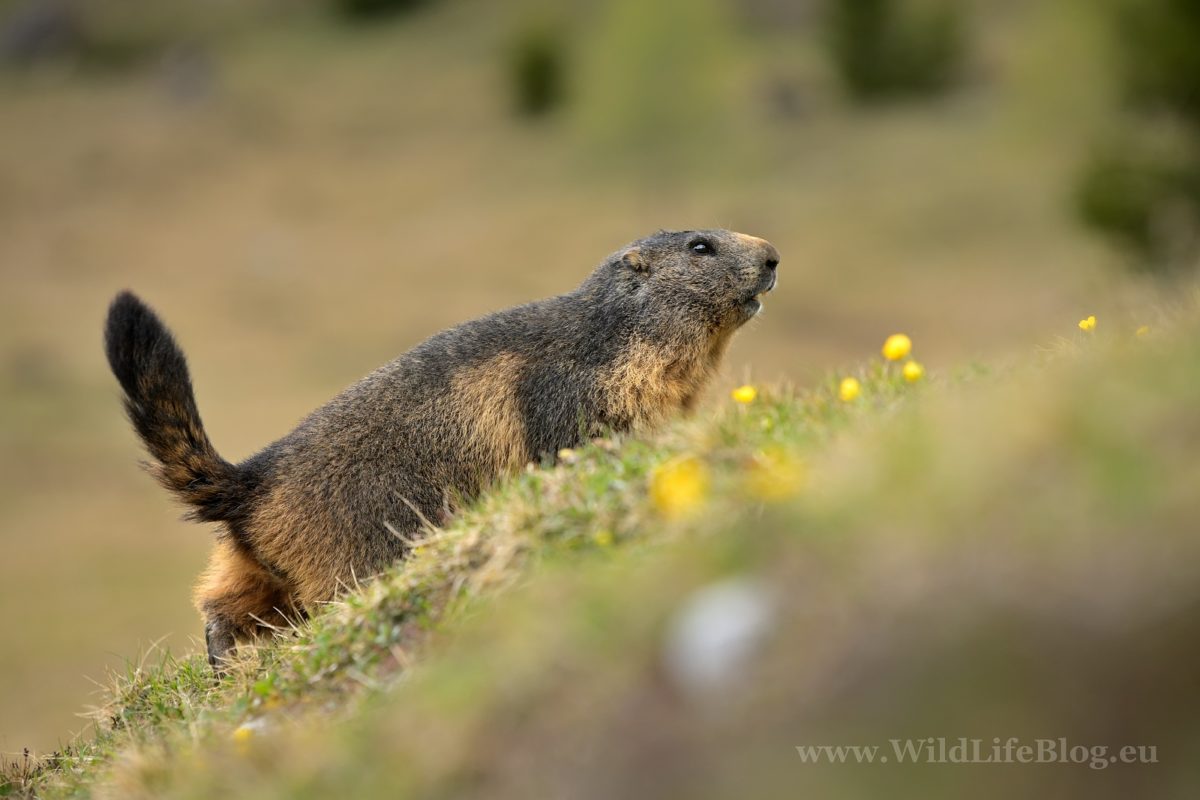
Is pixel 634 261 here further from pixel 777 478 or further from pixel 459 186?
pixel 459 186

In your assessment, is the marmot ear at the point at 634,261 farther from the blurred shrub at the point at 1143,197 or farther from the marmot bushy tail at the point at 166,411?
the blurred shrub at the point at 1143,197

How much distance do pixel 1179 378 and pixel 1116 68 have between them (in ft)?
124

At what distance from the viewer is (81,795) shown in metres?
6.70

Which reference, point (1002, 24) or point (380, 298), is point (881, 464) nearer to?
point (380, 298)

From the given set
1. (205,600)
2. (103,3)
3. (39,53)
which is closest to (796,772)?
(205,600)

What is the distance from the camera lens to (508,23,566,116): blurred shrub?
62.4 meters

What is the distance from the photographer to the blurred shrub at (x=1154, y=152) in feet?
115

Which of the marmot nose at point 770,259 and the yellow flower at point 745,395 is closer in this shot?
the yellow flower at point 745,395

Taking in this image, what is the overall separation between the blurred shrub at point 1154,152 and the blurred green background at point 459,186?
92mm

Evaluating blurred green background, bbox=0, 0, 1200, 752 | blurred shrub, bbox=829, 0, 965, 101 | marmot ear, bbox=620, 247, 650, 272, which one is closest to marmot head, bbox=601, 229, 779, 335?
marmot ear, bbox=620, 247, 650, 272

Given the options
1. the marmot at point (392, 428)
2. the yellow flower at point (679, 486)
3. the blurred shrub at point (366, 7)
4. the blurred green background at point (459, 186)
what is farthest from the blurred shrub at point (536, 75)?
the yellow flower at point (679, 486)

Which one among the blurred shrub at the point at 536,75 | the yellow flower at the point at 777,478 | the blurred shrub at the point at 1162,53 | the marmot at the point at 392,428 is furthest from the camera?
the blurred shrub at the point at 536,75

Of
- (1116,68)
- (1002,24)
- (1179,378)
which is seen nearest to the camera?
(1179,378)

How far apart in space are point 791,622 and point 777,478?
1.27 m
